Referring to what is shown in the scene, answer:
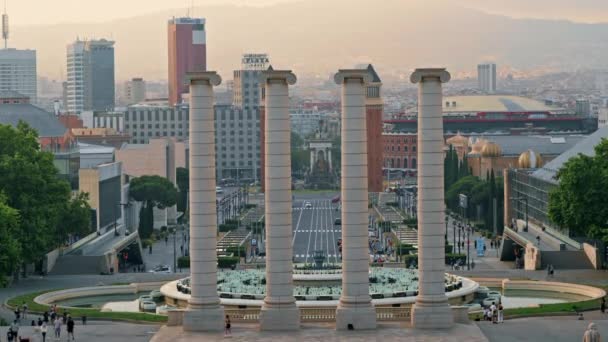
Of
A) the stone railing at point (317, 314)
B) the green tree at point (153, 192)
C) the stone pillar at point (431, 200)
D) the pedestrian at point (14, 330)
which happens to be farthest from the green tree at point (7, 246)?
the green tree at point (153, 192)

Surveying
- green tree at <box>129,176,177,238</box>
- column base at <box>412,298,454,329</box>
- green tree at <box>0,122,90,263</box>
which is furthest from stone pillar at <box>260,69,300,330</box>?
green tree at <box>129,176,177,238</box>

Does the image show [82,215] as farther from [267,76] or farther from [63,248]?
[267,76]

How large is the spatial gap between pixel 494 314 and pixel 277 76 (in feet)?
50.5

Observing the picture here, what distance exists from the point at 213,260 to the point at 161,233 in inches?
3649

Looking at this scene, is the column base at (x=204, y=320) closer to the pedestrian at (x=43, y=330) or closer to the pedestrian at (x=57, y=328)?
the pedestrian at (x=57, y=328)

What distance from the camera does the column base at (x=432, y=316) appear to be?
67812 mm

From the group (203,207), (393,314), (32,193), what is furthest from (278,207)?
(32,193)

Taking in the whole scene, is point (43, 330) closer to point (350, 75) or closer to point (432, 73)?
point (350, 75)

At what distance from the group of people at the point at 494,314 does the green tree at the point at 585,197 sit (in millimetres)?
26657

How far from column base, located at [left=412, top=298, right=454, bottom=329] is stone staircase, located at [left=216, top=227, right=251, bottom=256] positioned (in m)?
63.3

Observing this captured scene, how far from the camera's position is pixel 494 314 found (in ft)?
243

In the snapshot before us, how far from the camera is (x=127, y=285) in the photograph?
94.0m

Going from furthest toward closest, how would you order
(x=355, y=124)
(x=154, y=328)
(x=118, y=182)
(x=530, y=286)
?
(x=118, y=182) → (x=530, y=286) → (x=154, y=328) → (x=355, y=124)

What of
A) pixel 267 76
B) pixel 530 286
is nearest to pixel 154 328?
pixel 267 76
